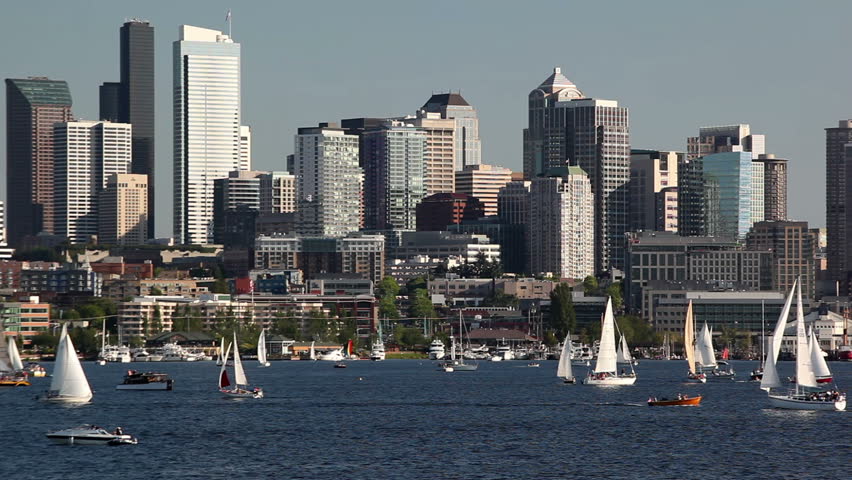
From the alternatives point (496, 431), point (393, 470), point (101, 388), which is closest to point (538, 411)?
point (496, 431)

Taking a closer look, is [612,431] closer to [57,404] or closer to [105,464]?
[105,464]

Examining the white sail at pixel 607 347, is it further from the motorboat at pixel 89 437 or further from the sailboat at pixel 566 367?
the motorboat at pixel 89 437

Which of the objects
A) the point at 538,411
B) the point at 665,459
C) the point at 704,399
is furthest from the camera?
the point at 704,399

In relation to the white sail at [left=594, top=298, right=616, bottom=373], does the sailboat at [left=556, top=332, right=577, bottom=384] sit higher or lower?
lower

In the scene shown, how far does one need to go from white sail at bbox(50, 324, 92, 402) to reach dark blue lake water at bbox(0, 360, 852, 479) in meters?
1.79

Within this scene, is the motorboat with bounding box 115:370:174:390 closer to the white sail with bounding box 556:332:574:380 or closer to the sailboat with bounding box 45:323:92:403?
the sailboat with bounding box 45:323:92:403

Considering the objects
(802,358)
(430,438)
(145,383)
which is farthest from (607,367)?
(430,438)

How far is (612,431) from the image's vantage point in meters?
129

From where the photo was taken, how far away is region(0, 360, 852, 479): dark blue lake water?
10475 cm

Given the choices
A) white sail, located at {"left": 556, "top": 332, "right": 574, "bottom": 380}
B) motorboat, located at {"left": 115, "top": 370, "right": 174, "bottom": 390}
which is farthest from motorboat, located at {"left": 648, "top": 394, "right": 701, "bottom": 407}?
motorboat, located at {"left": 115, "top": 370, "right": 174, "bottom": 390}

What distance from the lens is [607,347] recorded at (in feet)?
584

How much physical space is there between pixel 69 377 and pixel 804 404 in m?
56.3

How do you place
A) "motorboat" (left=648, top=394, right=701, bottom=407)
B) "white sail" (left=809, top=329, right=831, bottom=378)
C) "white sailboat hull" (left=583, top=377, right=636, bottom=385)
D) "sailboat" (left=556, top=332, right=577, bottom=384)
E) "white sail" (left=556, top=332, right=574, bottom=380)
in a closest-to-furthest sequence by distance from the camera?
"white sail" (left=809, top=329, right=831, bottom=378), "motorboat" (left=648, top=394, right=701, bottom=407), "white sailboat hull" (left=583, top=377, right=636, bottom=385), "sailboat" (left=556, top=332, right=577, bottom=384), "white sail" (left=556, top=332, right=574, bottom=380)

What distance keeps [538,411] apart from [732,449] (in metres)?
33.9
